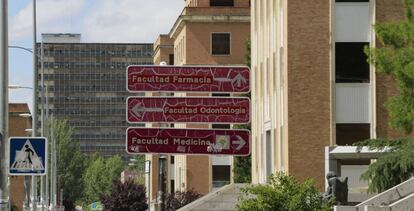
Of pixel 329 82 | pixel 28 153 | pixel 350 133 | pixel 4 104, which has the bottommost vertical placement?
pixel 350 133

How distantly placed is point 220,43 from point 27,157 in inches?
2582

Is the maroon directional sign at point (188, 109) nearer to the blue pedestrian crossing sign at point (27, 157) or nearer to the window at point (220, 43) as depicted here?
the blue pedestrian crossing sign at point (27, 157)

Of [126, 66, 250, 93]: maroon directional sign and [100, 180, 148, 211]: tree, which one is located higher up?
[126, 66, 250, 93]: maroon directional sign

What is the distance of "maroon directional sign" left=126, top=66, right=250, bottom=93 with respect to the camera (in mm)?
25938

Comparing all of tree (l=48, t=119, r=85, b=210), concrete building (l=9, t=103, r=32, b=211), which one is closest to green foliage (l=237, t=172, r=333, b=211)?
concrete building (l=9, t=103, r=32, b=211)

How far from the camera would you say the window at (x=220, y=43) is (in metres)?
86.6

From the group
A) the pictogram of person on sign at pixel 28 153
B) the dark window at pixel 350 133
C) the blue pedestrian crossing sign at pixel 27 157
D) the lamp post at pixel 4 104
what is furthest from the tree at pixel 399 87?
the lamp post at pixel 4 104

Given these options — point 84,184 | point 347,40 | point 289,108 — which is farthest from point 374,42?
point 84,184

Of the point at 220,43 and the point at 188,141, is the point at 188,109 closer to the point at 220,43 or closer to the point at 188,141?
the point at 188,141

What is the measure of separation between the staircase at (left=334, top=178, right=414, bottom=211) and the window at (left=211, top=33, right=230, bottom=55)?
61434mm

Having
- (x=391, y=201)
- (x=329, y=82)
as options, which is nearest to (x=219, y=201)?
(x=329, y=82)

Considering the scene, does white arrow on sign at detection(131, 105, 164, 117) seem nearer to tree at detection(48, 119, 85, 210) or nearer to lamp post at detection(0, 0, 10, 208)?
lamp post at detection(0, 0, 10, 208)

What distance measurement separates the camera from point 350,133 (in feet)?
140

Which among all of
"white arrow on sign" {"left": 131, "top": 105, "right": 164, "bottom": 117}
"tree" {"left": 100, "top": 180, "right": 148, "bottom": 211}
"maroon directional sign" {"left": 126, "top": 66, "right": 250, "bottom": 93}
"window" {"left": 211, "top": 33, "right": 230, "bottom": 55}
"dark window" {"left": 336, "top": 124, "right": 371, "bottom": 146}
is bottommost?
"tree" {"left": 100, "top": 180, "right": 148, "bottom": 211}
